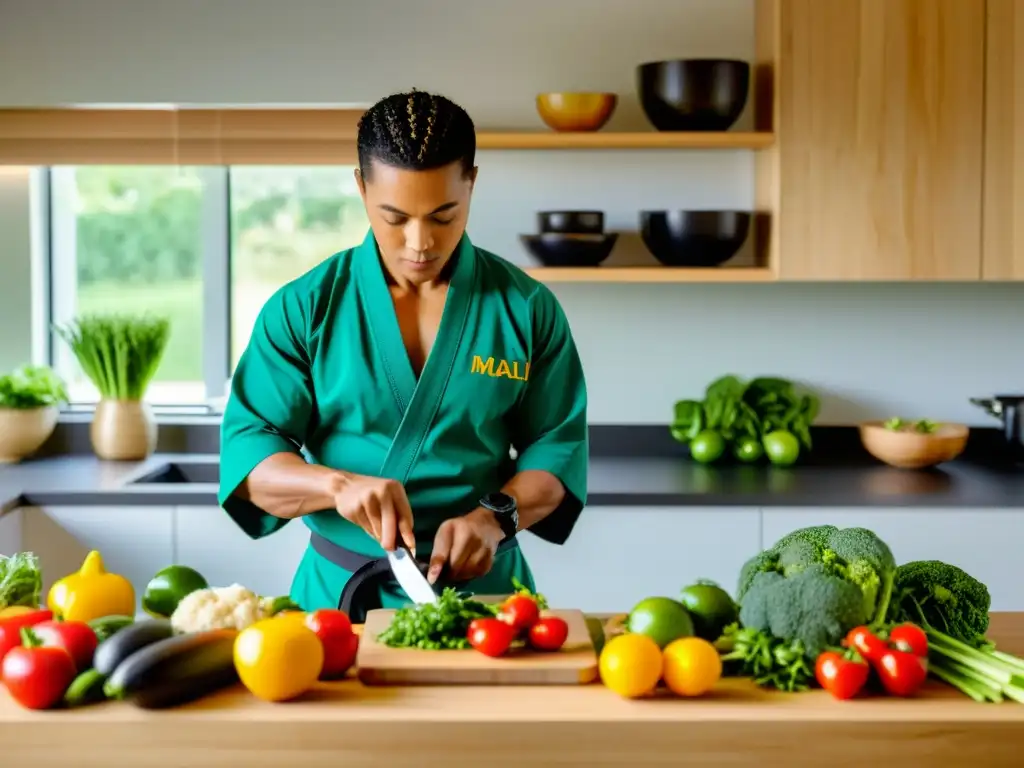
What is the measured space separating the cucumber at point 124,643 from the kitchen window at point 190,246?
2391 mm

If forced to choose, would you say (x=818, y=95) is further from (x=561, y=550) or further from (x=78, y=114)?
(x=78, y=114)

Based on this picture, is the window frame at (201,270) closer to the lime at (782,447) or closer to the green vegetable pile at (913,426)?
the lime at (782,447)

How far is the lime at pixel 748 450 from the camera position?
3.66 meters

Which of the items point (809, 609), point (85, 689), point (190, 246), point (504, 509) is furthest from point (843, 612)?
point (190, 246)

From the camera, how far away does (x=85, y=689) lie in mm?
1566

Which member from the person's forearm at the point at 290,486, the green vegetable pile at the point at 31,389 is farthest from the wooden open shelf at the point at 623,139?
the person's forearm at the point at 290,486

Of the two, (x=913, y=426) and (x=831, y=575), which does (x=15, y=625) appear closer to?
(x=831, y=575)

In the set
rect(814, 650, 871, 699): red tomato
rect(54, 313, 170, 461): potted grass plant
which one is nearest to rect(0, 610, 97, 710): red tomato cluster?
rect(814, 650, 871, 699): red tomato

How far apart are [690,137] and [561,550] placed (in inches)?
43.2

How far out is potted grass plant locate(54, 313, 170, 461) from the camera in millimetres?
3707

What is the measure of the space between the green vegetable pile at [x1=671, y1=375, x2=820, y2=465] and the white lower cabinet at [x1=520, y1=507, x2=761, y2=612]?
430 millimetres

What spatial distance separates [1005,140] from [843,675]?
7.38 feet

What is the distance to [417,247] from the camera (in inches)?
78.4

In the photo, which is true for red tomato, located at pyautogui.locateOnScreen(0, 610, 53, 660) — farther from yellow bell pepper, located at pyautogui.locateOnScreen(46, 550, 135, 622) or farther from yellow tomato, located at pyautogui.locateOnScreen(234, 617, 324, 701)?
yellow tomato, located at pyautogui.locateOnScreen(234, 617, 324, 701)
